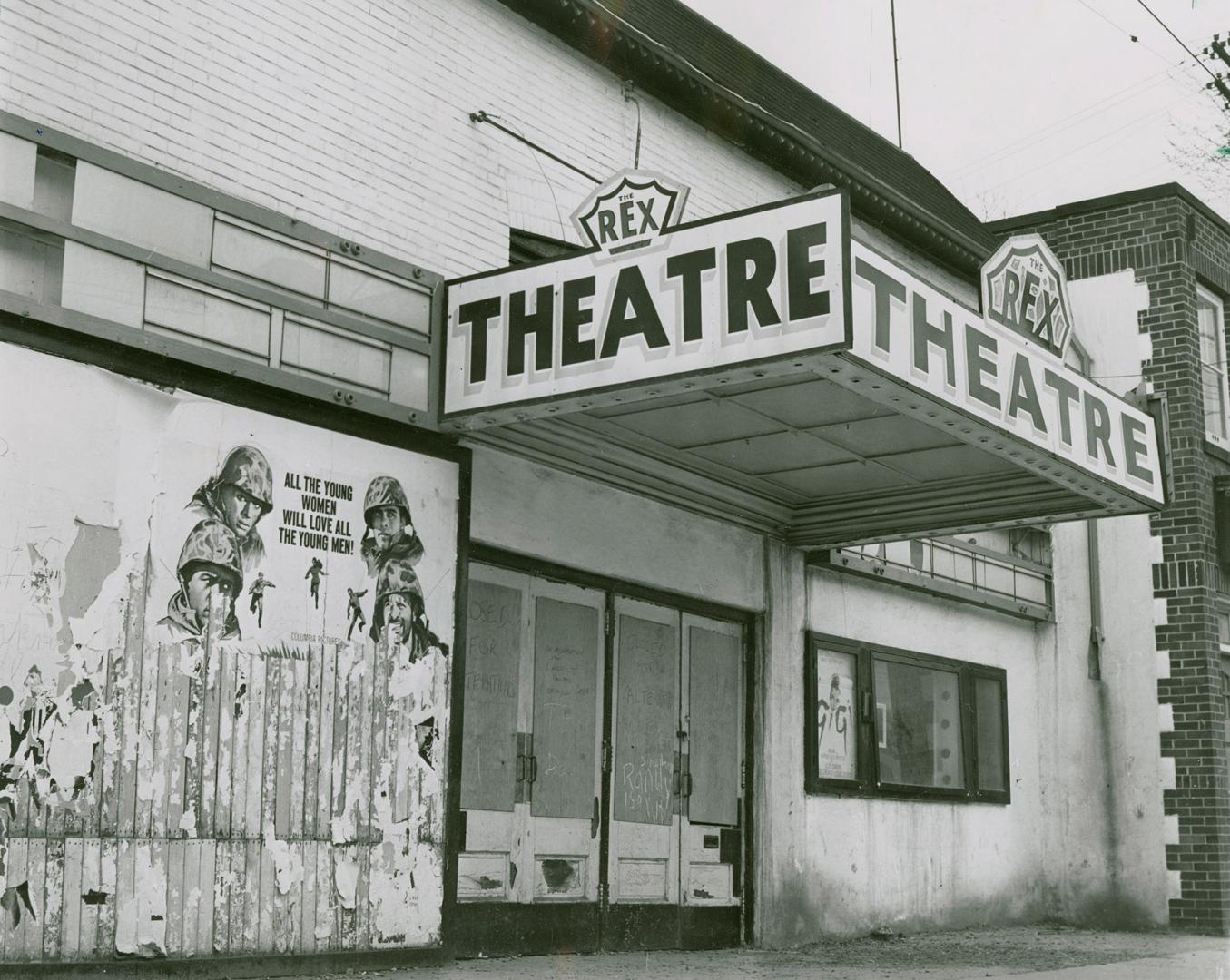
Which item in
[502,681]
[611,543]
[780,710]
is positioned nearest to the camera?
[502,681]

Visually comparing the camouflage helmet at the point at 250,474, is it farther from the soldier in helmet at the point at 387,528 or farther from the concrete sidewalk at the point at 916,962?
the concrete sidewalk at the point at 916,962

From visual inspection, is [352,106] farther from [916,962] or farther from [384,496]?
[916,962]

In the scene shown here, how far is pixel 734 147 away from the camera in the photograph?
1250cm

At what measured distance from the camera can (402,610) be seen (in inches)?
347

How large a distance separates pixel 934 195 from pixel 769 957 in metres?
10.9

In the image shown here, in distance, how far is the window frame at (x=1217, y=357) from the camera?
1694 centimetres

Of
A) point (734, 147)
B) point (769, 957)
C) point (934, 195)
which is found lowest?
point (769, 957)

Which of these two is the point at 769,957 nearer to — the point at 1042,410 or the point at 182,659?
the point at 1042,410

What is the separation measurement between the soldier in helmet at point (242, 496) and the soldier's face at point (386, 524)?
30.8 inches

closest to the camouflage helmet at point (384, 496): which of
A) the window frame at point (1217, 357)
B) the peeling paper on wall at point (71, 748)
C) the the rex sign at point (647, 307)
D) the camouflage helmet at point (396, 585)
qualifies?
the camouflage helmet at point (396, 585)

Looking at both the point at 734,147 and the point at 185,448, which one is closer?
the point at 185,448

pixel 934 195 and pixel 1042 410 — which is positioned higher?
pixel 934 195

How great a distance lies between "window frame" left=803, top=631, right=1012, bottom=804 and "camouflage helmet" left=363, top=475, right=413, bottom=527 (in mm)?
5195

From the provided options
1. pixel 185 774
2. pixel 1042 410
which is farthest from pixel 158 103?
pixel 1042 410
